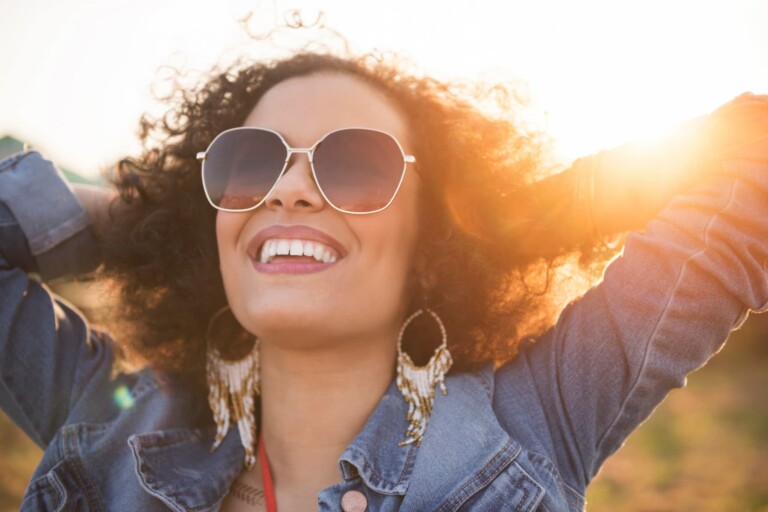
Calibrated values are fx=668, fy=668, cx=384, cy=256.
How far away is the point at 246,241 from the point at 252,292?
0.19 meters

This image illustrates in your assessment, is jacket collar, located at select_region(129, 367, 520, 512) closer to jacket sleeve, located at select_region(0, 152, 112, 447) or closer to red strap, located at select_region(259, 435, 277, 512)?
red strap, located at select_region(259, 435, 277, 512)

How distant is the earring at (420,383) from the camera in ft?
7.61

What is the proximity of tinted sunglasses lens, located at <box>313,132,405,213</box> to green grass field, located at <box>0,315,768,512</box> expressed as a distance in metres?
3.74

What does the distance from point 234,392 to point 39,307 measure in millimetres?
846

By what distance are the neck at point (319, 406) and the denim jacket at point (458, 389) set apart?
113 millimetres

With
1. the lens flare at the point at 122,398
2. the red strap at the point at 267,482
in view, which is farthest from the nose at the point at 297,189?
the lens flare at the point at 122,398

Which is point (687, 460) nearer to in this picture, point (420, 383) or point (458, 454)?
point (420, 383)

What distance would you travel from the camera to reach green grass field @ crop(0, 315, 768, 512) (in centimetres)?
514

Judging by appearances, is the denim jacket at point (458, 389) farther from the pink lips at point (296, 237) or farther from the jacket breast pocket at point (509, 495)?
the pink lips at point (296, 237)

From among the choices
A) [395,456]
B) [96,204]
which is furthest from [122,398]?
[395,456]

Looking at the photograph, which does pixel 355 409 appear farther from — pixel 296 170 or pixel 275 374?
pixel 296 170

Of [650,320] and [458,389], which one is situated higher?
[650,320]

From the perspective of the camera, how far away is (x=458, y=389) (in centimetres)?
233

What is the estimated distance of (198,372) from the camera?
9.27 feet
